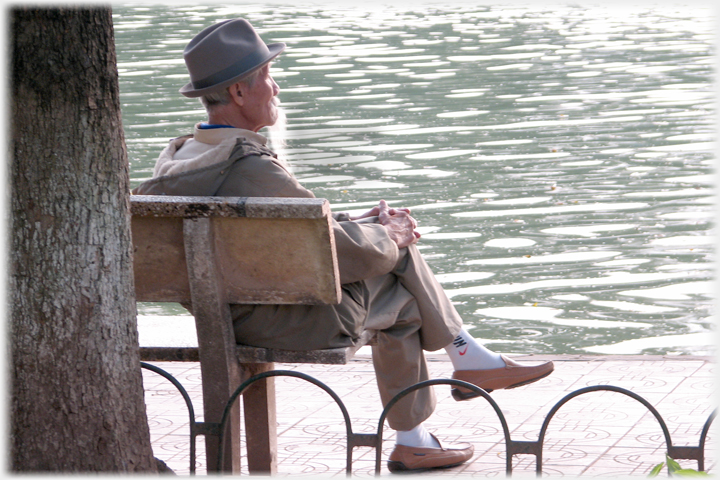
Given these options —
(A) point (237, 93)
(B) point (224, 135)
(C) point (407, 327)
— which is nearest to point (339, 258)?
(C) point (407, 327)

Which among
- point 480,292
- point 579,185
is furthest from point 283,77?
point 480,292

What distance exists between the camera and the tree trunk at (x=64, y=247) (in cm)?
309

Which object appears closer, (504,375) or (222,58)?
(222,58)

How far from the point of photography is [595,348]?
19.8 feet

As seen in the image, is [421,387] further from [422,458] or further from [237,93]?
[237,93]

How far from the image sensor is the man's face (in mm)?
3973

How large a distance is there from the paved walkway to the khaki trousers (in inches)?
15.0

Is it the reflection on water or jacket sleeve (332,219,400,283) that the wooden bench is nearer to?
jacket sleeve (332,219,400,283)

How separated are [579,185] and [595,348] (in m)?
4.21

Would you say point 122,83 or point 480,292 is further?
point 122,83

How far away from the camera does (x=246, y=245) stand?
357 cm

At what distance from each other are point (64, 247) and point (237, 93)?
1.08 metres

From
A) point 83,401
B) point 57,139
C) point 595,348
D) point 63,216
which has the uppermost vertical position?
point 57,139

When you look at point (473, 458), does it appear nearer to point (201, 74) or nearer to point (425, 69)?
point (201, 74)
